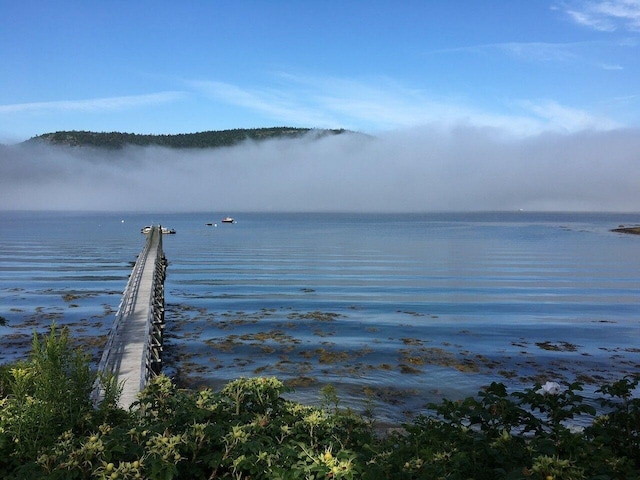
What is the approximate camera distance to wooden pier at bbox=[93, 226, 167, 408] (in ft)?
36.3

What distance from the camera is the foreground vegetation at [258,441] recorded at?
382cm

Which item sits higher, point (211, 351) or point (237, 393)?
point (237, 393)

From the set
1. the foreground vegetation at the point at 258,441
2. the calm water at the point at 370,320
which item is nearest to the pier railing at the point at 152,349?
the calm water at the point at 370,320

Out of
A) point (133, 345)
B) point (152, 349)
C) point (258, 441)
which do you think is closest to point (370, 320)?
point (152, 349)

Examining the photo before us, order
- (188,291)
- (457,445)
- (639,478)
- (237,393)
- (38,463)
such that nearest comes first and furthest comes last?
(639,478)
(38,463)
(457,445)
(237,393)
(188,291)

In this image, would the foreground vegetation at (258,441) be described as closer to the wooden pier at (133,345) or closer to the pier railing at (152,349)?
the wooden pier at (133,345)

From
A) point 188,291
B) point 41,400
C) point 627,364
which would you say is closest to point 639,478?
point 41,400

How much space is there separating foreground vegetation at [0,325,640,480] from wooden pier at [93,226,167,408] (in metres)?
0.90

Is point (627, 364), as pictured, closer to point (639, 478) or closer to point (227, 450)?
point (639, 478)

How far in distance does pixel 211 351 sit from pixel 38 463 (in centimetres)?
1595

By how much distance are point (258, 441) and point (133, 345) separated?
A: 11.7m

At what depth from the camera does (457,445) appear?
4633 millimetres

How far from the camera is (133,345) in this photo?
14.5 m

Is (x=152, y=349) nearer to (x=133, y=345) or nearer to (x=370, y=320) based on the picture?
(x=133, y=345)
